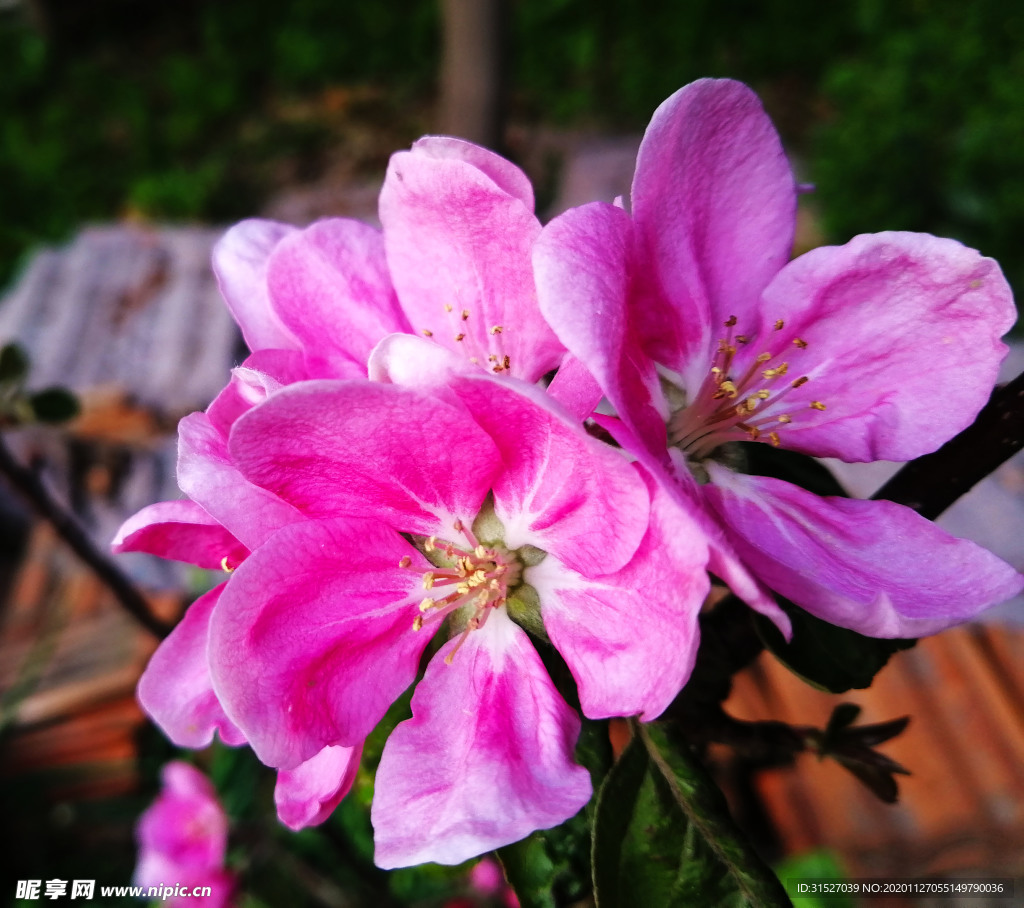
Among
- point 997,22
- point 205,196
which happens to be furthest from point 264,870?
point 997,22

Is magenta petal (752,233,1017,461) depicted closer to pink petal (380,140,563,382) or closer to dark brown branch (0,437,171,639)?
pink petal (380,140,563,382)

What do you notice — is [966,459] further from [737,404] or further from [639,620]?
[639,620]

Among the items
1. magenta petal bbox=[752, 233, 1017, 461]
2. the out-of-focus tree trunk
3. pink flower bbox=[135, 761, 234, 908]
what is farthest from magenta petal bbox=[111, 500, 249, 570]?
the out-of-focus tree trunk

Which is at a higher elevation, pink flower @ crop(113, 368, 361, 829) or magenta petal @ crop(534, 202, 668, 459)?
magenta petal @ crop(534, 202, 668, 459)

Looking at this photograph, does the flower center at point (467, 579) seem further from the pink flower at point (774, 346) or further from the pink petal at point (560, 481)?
the pink flower at point (774, 346)

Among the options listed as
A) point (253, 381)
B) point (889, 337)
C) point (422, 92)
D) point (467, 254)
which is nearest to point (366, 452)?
point (253, 381)

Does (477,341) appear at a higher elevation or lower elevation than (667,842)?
higher
